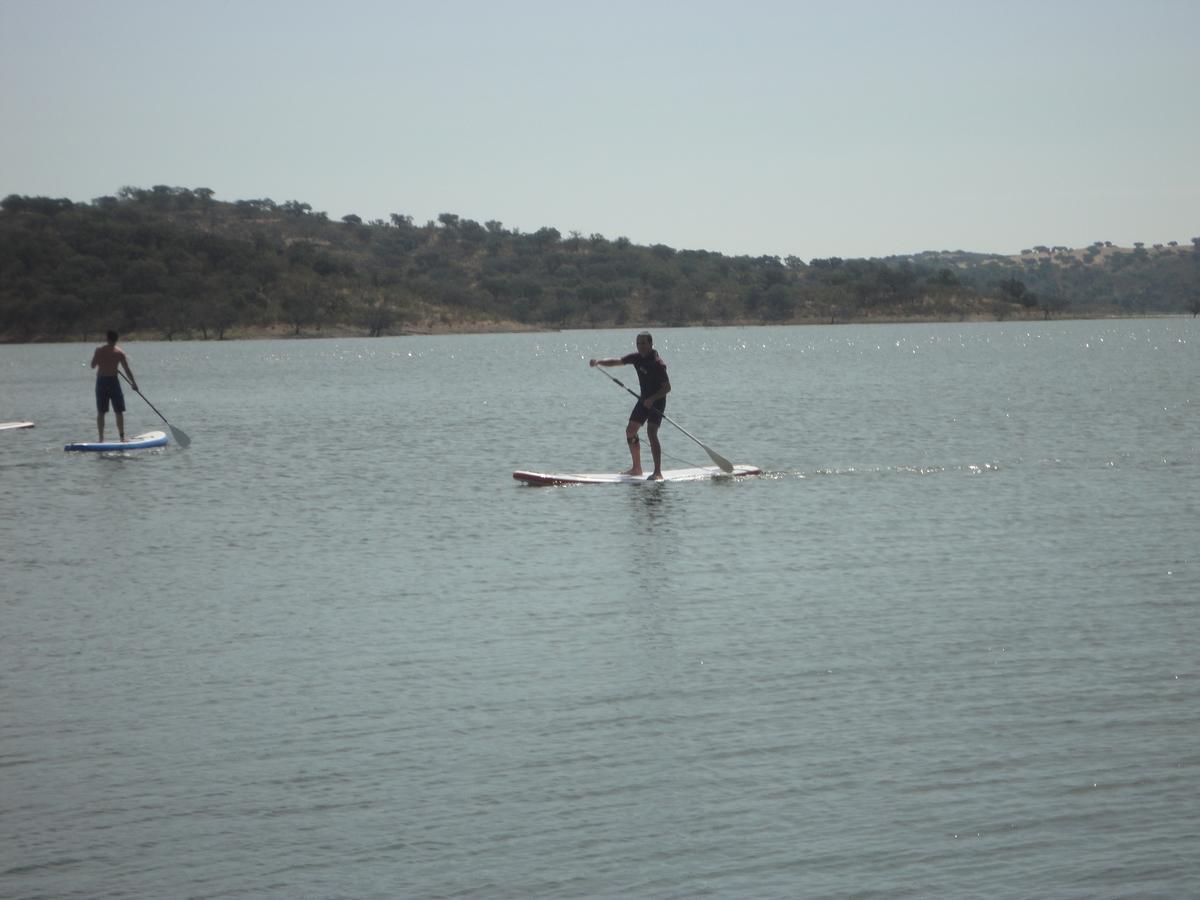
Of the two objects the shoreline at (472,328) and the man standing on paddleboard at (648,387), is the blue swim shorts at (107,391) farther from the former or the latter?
the shoreline at (472,328)

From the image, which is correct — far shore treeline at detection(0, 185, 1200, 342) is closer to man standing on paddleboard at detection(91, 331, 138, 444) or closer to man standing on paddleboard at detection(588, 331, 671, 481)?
man standing on paddleboard at detection(91, 331, 138, 444)

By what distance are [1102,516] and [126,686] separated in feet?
36.7

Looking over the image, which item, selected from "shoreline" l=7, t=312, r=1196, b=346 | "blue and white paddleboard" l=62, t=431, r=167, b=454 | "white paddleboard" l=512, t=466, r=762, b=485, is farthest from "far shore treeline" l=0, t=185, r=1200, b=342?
"white paddleboard" l=512, t=466, r=762, b=485

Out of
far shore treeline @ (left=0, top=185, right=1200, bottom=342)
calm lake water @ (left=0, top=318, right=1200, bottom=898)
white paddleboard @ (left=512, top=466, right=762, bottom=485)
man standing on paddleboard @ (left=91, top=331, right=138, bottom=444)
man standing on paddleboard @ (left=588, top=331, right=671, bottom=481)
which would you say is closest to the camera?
calm lake water @ (left=0, top=318, right=1200, bottom=898)

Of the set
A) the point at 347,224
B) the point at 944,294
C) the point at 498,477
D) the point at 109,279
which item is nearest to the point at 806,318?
the point at 944,294

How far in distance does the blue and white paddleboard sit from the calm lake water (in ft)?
11.8

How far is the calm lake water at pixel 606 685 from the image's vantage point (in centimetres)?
711

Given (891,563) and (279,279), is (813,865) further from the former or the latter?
(279,279)

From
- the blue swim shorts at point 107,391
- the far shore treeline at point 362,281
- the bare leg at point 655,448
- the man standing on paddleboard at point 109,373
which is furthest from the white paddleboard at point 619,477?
the far shore treeline at point 362,281

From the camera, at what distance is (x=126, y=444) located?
28172 mm

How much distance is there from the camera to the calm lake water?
23.3ft

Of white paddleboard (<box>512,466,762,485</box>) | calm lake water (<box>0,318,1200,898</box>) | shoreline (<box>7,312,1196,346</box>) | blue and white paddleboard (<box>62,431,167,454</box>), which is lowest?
calm lake water (<box>0,318,1200,898</box>)

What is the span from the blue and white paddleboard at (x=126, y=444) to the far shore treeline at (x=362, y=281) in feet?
266

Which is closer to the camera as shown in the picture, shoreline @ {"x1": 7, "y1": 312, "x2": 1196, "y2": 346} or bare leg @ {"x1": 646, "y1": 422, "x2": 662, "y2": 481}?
bare leg @ {"x1": 646, "y1": 422, "x2": 662, "y2": 481}
